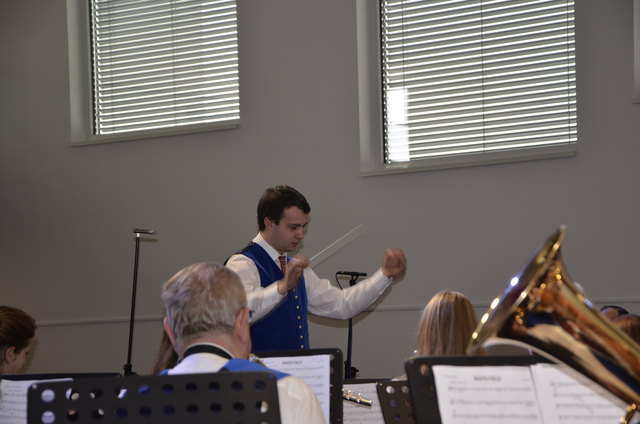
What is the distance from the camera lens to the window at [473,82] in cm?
571

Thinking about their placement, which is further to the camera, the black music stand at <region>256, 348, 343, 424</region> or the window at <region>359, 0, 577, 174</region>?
the window at <region>359, 0, 577, 174</region>

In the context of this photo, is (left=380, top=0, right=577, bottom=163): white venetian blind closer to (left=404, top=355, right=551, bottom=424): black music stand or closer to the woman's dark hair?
the woman's dark hair

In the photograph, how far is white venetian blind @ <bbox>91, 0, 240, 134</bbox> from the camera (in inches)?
266

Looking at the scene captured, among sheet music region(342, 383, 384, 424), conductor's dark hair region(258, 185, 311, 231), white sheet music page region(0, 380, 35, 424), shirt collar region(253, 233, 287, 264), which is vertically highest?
conductor's dark hair region(258, 185, 311, 231)

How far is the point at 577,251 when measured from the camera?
548 cm

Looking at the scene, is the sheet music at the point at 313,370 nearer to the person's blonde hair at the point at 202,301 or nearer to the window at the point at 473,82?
the person's blonde hair at the point at 202,301

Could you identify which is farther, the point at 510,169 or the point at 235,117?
the point at 235,117

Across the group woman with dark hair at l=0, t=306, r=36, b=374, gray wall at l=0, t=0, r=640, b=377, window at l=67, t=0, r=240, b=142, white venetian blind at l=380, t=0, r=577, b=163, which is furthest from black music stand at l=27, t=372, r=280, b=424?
window at l=67, t=0, r=240, b=142

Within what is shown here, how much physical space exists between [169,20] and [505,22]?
8.77 feet

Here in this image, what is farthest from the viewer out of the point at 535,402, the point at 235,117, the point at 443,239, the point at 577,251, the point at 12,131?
the point at 12,131

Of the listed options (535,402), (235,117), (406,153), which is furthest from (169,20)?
(535,402)

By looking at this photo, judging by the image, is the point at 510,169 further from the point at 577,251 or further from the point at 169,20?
the point at 169,20

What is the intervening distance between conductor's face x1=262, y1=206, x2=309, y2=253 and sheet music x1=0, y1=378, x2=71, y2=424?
1.82m

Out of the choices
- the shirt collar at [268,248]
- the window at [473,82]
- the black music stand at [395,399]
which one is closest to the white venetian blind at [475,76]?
the window at [473,82]
